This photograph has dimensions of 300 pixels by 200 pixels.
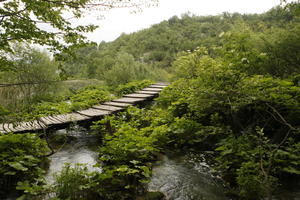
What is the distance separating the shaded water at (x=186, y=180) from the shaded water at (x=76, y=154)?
3.63ft

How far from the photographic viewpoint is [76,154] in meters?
4.09

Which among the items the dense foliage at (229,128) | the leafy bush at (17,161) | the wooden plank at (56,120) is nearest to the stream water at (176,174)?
the dense foliage at (229,128)

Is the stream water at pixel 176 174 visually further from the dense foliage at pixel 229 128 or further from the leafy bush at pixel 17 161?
the leafy bush at pixel 17 161

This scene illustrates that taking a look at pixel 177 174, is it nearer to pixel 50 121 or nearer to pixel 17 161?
pixel 17 161

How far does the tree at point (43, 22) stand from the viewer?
102 inches

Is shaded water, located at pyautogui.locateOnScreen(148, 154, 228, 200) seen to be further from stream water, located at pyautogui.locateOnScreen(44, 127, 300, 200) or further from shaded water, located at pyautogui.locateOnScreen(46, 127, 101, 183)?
shaded water, located at pyautogui.locateOnScreen(46, 127, 101, 183)

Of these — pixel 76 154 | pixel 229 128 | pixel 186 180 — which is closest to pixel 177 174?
pixel 186 180

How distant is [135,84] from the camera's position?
29.1ft

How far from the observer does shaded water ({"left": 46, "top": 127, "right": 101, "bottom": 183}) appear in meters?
3.44

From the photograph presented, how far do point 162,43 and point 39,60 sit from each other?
1612 centimetres

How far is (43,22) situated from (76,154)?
2556 mm

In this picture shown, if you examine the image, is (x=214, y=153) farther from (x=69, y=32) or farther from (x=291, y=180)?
(x=69, y=32)

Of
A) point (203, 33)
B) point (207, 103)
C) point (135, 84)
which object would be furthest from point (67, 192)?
point (203, 33)

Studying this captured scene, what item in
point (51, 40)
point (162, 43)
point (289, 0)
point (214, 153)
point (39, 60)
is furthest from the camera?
point (162, 43)
